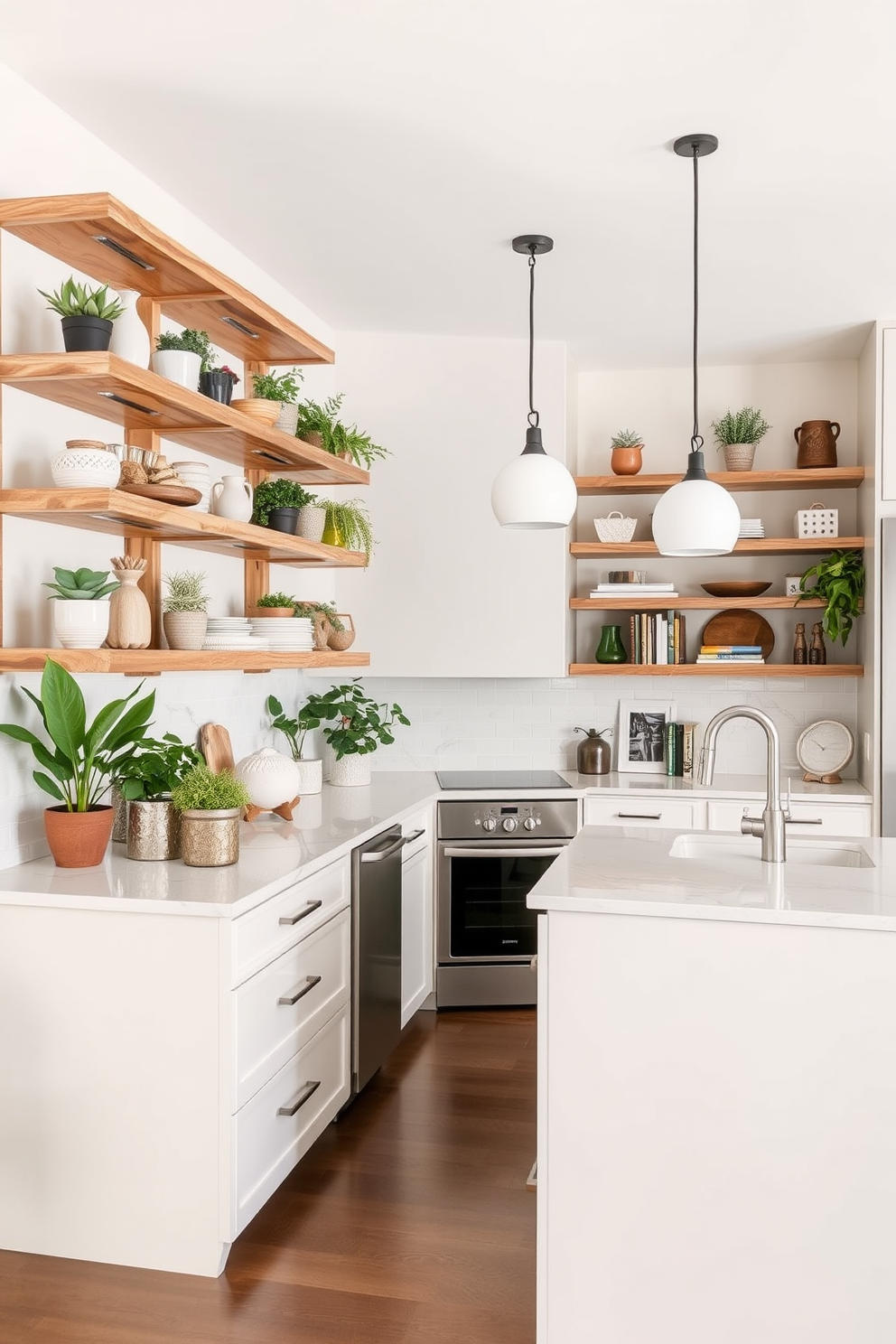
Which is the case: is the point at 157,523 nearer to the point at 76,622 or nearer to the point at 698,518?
the point at 76,622

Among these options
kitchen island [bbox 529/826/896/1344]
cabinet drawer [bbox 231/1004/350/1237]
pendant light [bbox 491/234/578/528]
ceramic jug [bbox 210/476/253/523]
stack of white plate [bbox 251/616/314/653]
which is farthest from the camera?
stack of white plate [bbox 251/616/314/653]

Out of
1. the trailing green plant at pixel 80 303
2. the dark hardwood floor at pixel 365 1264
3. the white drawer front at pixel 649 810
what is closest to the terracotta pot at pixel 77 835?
the dark hardwood floor at pixel 365 1264

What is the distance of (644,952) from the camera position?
2227 millimetres

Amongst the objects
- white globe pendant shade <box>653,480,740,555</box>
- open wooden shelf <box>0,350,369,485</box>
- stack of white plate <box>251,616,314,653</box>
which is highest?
open wooden shelf <box>0,350,369,485</box>

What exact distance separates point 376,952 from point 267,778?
654mm

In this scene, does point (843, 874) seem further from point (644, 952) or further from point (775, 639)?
point (775, 639)

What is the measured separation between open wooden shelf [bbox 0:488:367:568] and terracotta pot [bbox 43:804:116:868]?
70cm

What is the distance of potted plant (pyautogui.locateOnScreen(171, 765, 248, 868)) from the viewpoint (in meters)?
2.71

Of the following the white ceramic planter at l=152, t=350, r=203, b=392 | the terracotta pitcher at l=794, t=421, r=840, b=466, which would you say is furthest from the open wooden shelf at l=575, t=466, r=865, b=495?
the white ceramic planter at l=152, t=350, r=203, b=392

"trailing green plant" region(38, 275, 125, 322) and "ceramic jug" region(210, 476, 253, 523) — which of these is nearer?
"trailing green plant" region(38, 275, 125, 322)

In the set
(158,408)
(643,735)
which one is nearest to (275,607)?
(158,408)

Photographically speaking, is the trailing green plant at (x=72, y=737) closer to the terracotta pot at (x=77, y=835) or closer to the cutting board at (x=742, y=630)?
the terracotta pot at (x=77, y=835)

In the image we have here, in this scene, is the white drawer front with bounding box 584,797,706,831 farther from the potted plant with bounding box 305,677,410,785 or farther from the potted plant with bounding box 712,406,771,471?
the potted plant with bounding box 712,406,771,471

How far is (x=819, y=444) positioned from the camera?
4586mm
